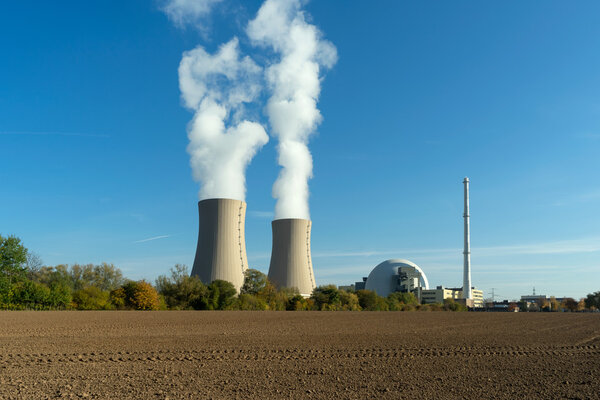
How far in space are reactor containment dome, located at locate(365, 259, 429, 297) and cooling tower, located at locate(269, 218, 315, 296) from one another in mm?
35443

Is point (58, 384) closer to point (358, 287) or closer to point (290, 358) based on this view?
point (290, 358)

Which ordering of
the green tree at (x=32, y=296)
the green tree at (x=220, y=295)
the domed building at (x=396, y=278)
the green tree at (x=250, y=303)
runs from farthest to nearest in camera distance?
the domed building at (x=396, y=278) < the green tree at (x=250, y=303) < the green tree at (x=220, y=295) < the green tree at (x=32, y=296)

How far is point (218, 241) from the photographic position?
3089 centimetres

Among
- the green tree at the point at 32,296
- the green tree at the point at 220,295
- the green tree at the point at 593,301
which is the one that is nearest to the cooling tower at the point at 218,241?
the green tree at the point at 220,295

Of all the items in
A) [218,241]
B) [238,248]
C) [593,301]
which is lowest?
[593,301]

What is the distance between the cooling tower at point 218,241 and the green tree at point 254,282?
722cm

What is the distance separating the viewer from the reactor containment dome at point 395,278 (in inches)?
2775

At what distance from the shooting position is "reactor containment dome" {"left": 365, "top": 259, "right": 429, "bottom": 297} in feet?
Answer: 231

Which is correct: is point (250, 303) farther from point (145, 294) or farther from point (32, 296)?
point (32, 296)

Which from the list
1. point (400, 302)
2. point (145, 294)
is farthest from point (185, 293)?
point (400, 302)

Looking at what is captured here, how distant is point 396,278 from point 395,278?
0.22 meters

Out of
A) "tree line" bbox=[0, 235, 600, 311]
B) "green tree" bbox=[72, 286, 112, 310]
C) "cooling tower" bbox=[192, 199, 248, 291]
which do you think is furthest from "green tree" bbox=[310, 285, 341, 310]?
"green tree" bbox=[72, 286, 112, 310]

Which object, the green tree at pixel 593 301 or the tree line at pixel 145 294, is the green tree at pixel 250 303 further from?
the green tree at pixel 593 301

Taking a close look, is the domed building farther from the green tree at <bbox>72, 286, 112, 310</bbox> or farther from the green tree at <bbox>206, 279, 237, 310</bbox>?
the green tree at <bbox>72, 286, 112, 310</bbox>
